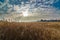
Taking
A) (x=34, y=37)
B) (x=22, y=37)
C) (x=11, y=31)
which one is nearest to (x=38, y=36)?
(x=34, y=37)

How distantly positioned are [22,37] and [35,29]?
3.58ft

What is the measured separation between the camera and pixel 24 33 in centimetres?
768

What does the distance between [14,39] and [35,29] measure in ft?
4.63

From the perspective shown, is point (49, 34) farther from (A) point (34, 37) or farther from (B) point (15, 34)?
(B) point (15, 34)

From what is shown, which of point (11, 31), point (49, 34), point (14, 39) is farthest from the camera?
point (49, 34)

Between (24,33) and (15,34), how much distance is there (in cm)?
39

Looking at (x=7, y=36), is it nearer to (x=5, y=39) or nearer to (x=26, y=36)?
(x=5, y=39)

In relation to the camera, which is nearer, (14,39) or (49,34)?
(14,39)

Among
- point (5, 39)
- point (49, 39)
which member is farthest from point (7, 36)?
point (49, 39)

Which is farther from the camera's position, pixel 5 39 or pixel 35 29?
pixel 35 29

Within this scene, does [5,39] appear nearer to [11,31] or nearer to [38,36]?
[11,31]

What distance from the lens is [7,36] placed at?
25.0ft

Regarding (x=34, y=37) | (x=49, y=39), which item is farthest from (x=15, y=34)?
(x=49, y=39)

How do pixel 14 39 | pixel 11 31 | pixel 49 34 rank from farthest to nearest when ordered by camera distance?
pixel 49 34, pixel 11 31, pixel 14 39
